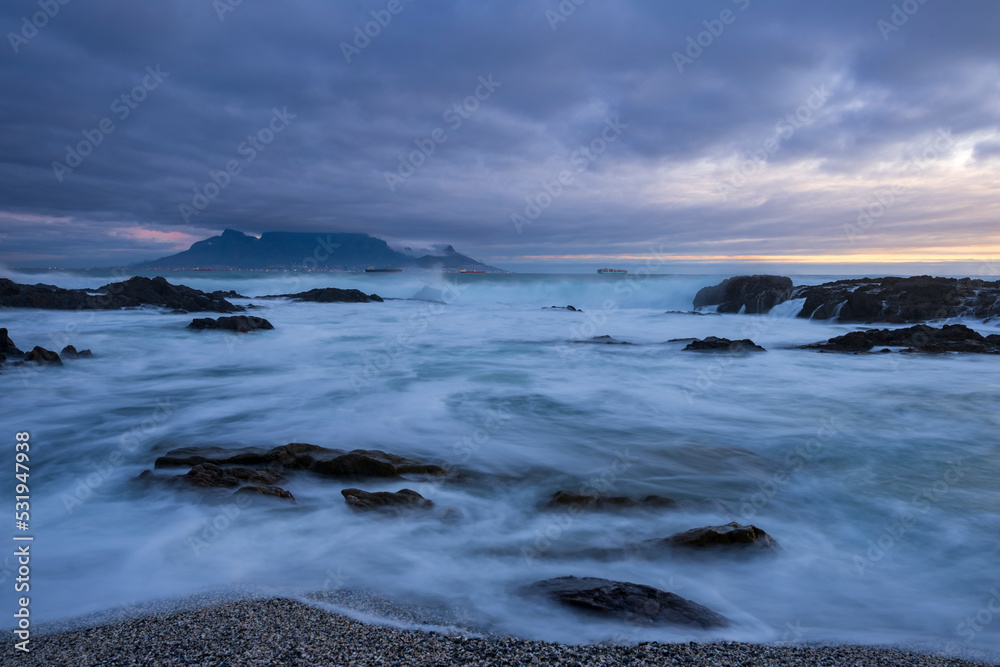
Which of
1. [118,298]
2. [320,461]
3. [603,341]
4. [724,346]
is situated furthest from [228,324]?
[724,346]

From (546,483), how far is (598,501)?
3.39 feet

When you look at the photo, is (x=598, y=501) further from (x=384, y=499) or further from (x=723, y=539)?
(x=384, y=499)

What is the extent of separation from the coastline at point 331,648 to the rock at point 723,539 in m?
1.24

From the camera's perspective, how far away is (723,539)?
4.60m

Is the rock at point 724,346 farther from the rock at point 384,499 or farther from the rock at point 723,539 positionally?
the rock at point 384,499

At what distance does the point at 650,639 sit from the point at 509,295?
2124 inches

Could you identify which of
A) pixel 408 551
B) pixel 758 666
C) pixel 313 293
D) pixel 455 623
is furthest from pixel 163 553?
pixel 313 293

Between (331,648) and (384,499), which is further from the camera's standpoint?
(384,499)

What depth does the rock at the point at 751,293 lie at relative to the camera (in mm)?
29109

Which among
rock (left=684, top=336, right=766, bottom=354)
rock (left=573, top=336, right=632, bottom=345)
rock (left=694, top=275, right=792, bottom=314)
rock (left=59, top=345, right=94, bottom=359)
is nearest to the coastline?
rock (left=59, top=345, right=94, bottom=359)

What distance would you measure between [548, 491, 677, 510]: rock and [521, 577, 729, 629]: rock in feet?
5.57

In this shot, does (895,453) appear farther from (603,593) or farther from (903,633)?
(603,593)

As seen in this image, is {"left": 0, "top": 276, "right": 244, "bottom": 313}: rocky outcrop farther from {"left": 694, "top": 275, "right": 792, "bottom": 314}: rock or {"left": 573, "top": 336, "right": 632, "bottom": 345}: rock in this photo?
{"left": 694, "top": 275, "right": 792, "bottom": 314}: rock

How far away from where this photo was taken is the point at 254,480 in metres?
5.82
